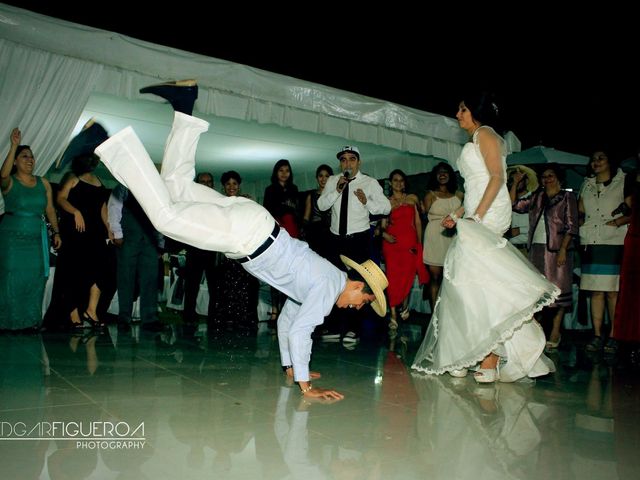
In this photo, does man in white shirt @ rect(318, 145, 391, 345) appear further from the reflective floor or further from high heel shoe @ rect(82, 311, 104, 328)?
high heel shoe @ rect(82, 311, 104, 328)

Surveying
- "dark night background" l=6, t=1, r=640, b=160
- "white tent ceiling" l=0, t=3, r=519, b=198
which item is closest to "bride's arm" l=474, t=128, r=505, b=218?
"white tent ceiling" l=0, t=3, r=519, b=198

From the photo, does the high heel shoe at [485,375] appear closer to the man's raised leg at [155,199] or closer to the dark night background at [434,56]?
the man's raised leg at [155,199]

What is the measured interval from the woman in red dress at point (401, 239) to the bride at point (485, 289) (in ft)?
8.97

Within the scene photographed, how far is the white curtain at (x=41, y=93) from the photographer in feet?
14.1

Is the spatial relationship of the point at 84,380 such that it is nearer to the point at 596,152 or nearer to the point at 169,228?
the point at 169,228

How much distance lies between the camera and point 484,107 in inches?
139

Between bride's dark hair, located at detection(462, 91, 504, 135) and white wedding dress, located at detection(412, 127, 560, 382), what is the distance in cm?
18

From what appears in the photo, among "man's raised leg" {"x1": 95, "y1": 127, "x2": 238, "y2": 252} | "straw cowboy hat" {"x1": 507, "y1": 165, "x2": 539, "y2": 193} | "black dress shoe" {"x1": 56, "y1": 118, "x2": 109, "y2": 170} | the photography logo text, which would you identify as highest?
"straw cowboy hat" {"x1": 507, "y1": 165, "x2": 539, "y2": 193}

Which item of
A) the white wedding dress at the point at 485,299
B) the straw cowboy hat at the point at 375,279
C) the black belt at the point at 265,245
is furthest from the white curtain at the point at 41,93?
the white wedding dress at the point at 485,299

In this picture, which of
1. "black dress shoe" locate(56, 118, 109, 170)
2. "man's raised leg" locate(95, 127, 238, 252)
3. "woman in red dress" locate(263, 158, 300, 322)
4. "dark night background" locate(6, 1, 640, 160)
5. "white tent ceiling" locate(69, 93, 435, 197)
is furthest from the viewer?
"dark night background" locate(6, 1, 640, 160)

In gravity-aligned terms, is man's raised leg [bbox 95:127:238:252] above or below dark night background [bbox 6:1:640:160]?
below

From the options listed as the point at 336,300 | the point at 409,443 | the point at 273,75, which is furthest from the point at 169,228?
the point at 273,75

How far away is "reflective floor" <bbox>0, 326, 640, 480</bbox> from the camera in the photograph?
75.9 inches

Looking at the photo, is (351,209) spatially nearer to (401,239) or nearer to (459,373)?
(401,239)
